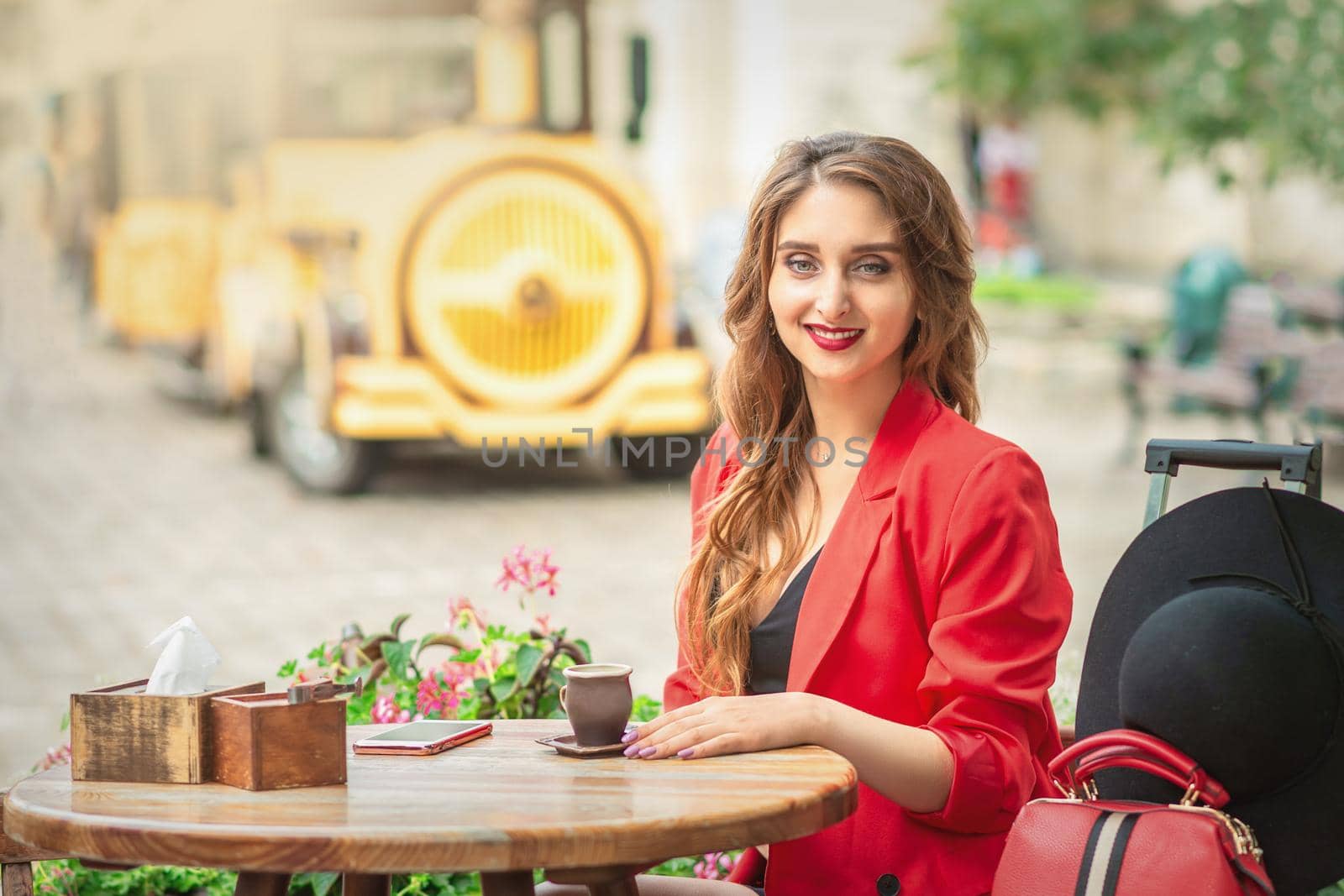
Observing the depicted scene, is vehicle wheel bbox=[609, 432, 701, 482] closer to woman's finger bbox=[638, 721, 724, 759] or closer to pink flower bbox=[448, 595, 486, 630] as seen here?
pink flower bbox=[448, 595, 486, 630]

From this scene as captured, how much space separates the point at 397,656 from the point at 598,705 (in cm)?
114

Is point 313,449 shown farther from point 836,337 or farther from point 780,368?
point 836,337

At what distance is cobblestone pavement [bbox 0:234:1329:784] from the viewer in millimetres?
6723

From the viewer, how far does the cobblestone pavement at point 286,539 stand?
22.1 ft

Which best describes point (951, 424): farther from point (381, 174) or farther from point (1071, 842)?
point (381, 174)

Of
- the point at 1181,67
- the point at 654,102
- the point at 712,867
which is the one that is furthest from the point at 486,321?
the point at 654,102

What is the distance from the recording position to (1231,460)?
253 cm

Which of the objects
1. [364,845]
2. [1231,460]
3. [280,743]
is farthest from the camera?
[1231,460]

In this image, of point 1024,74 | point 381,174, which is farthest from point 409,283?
point 1024,74

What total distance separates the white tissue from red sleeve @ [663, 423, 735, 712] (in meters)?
0.70

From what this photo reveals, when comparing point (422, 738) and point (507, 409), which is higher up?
point (422, 738)

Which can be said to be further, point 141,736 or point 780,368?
point 780,368

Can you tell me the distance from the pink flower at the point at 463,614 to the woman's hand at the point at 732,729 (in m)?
1.18

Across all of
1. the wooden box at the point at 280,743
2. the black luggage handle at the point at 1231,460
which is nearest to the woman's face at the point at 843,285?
the black luggage handle at the point at 1231,460
